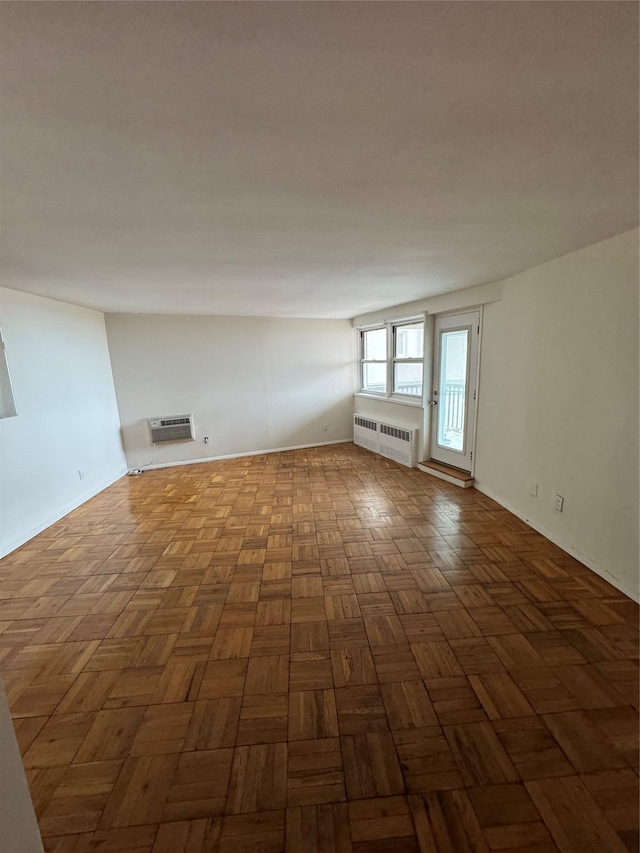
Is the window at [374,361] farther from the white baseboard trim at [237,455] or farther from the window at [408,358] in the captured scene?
the white baseboard trim at [237,455]

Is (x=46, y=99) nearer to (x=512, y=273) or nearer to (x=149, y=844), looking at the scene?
(x=149, y=844)

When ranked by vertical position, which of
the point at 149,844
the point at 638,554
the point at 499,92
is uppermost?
the point at 499,92

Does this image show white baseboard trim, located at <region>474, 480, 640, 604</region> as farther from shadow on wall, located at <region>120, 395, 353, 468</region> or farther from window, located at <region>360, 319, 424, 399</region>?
shadow on wall, located at <region>120, 395, 353, 468</region>

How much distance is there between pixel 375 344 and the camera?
538 cm

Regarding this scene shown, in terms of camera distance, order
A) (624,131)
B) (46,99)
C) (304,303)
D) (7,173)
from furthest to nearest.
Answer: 1. (304,303)
2. (7,173)
3. (624,131)
4. (46,99)

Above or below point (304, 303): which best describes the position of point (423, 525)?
below

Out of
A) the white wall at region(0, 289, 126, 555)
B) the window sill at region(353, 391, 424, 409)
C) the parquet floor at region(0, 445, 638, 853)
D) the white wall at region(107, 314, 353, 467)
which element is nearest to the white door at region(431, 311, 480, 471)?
the window sill at region(353, 391, 424, 409)

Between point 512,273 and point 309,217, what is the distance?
2089mm

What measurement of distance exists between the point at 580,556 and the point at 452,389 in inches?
83.5

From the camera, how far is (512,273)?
2.79 m

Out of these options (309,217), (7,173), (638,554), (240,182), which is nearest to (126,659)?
(7,173)

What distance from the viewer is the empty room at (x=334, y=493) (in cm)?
77

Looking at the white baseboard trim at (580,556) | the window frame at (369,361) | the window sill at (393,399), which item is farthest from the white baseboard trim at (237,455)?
the white baseboard trim at (580,556)

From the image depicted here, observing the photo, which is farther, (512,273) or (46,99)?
(512,273)
